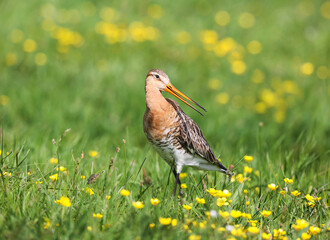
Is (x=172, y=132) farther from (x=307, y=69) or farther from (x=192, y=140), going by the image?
(x=307, y=69)

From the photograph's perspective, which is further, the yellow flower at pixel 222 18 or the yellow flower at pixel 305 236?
the yellow flower at pixel 222 18

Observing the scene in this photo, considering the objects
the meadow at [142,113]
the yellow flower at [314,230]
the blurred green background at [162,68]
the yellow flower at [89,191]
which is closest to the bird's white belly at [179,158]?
the meadow at [142,113]

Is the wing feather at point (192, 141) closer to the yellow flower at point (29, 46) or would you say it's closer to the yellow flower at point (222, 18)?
the yellow flower at point (29, 46)

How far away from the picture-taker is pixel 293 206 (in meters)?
4.17

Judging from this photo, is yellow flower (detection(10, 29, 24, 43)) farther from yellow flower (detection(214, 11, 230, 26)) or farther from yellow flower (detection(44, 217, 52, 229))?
yellow flower (detection(44, 217, 52, 229))

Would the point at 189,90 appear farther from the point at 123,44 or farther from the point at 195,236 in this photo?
the point at 195,236

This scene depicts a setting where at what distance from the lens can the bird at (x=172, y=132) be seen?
4.69m

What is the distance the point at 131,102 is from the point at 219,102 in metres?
1.50

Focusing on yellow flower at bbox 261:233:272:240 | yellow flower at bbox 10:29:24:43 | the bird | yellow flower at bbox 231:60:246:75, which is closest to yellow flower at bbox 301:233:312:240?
yellow flower at bbox 261:233:272:240

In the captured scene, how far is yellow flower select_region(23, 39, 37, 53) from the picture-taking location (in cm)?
826

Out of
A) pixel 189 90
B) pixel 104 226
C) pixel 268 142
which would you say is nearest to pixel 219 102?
pixel 189 90

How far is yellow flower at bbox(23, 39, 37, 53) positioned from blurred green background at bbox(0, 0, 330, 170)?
2 centimetres

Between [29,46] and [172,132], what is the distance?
14.4 feet

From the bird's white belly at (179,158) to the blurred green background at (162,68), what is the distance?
13.1 inches
